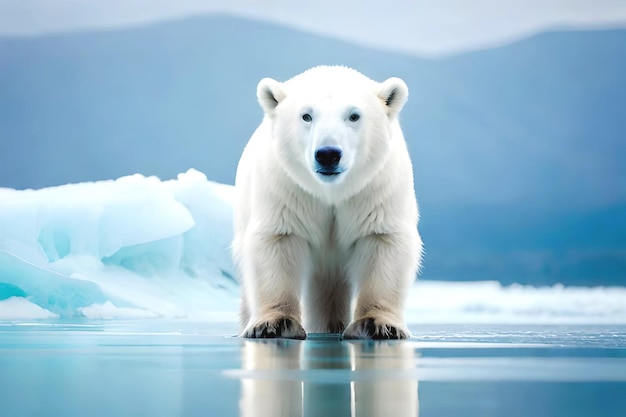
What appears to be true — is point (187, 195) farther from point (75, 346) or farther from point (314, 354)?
point (314, 354)

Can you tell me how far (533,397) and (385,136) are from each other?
7.93 feet

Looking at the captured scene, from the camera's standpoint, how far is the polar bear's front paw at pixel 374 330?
388cm

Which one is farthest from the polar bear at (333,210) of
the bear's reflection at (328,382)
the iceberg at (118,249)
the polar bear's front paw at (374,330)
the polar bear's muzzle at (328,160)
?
the iceberg at (118,249)

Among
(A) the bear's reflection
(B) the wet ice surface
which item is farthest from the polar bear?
(A) the bear's reflection

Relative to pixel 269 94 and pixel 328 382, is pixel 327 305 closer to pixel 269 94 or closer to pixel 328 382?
pixel 269 94

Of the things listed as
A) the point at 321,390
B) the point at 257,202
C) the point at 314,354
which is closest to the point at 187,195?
the point at 257,202

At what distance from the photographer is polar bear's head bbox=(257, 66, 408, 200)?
3.87 metres


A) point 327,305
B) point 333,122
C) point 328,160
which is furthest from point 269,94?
point 327,305

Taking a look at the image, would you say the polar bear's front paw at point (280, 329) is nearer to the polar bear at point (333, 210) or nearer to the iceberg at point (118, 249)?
the polar bear at point (333, 210)

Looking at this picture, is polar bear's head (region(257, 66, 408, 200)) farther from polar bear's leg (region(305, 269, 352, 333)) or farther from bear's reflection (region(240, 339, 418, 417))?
bear's reflection (region(240, 339, 418, 417))

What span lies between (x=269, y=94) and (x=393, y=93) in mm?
540

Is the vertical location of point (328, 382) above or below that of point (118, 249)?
below

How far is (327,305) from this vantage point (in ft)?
15.3

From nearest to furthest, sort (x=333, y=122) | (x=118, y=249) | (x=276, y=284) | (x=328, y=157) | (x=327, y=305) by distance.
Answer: (x=328, y=157) → (x=333, y=122) → (x=276, y=284) → (x=327, y=305) → (x=118, y=249)
